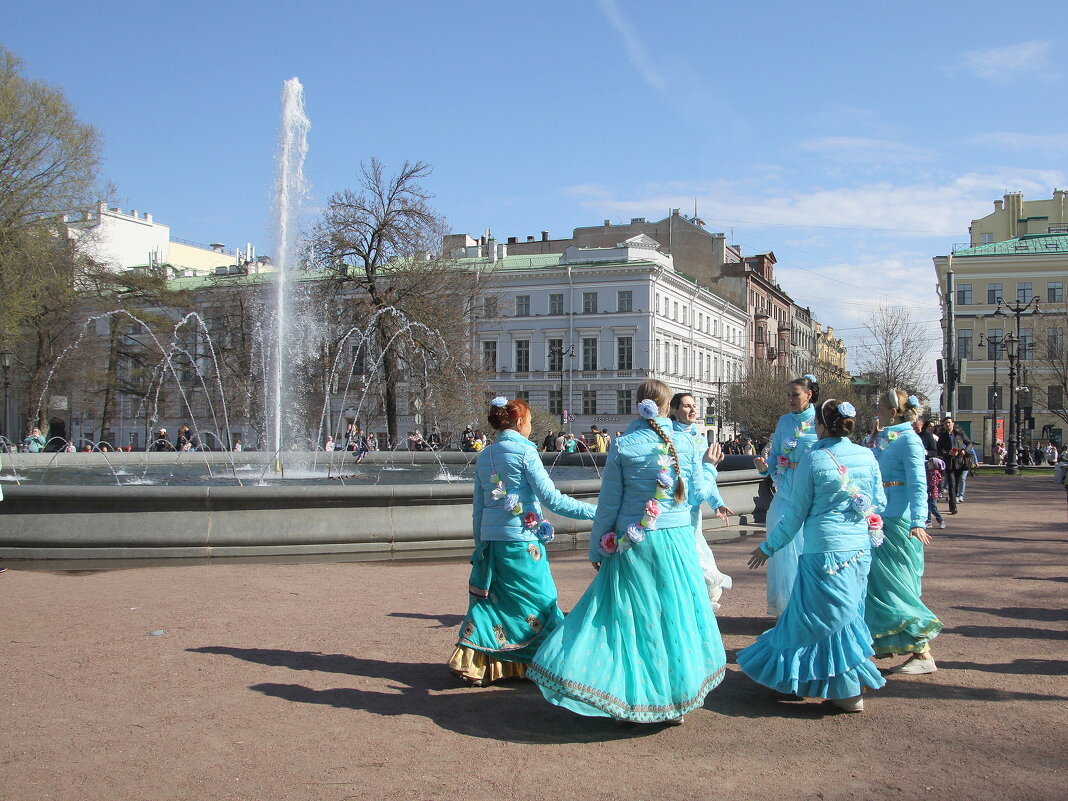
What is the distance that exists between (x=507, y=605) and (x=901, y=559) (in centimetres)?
267

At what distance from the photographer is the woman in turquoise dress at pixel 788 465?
694 centimetres

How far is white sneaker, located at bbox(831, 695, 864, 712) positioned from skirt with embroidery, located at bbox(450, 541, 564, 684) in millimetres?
1743

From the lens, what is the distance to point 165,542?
33.6 ft

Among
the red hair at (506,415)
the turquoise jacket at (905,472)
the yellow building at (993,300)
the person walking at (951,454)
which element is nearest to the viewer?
the red hair at (506,415)

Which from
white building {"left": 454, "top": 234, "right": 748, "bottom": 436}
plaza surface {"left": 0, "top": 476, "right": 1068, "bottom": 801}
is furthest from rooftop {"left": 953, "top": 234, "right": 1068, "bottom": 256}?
plaza surface {"left": 0, "top": 476, "right": 1068, "bottom": 801}

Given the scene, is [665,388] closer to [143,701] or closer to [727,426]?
[143,701]

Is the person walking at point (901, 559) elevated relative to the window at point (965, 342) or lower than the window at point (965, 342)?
lower

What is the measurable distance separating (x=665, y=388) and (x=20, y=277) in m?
30.7

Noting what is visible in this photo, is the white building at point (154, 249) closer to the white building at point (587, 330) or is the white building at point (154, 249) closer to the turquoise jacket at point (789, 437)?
the white building at point (587, 330)

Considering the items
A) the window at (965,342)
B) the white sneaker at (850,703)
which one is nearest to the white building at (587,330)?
the window at (965,342)

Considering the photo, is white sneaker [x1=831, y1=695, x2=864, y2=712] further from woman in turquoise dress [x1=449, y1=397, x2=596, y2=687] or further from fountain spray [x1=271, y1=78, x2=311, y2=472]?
fountain spray [x1=271, y1=78, x2=311, y2=472]

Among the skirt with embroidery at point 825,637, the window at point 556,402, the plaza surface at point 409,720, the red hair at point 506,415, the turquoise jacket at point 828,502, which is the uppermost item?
the window at point 556,402

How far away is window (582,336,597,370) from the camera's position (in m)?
62.9

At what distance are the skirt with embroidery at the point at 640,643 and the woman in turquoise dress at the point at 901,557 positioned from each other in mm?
1585
